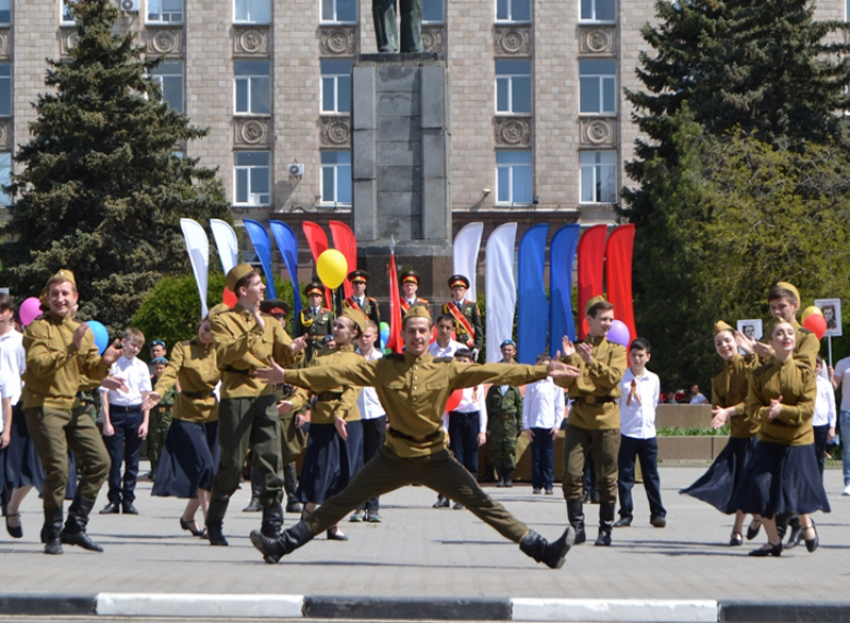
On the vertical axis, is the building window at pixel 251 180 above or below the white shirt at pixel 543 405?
above

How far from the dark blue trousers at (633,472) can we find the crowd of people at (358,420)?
2cm

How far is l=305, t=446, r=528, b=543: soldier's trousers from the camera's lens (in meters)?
8.84

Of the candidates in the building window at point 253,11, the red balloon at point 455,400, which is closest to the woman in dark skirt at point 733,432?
the red balloon at point 455,400

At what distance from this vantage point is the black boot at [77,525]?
10109mm

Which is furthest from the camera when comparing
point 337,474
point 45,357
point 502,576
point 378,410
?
point 378,410

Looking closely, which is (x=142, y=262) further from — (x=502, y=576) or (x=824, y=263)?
(x=502, y=576)

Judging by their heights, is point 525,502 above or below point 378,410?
below

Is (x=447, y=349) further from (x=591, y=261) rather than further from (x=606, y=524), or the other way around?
(x=591, y=261)

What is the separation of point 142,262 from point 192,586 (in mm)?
36609

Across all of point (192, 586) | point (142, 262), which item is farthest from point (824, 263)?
point (192, 586)

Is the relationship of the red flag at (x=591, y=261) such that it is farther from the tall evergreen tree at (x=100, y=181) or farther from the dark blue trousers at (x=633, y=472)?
the tall evergreen tree at (x=100, y=181)

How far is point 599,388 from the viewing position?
1103 cm

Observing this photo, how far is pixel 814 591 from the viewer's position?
8164 mm

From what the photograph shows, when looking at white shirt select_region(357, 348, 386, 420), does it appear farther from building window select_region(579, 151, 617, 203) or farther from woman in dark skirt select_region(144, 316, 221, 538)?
building window select_region(579, 151, 617, 203)
